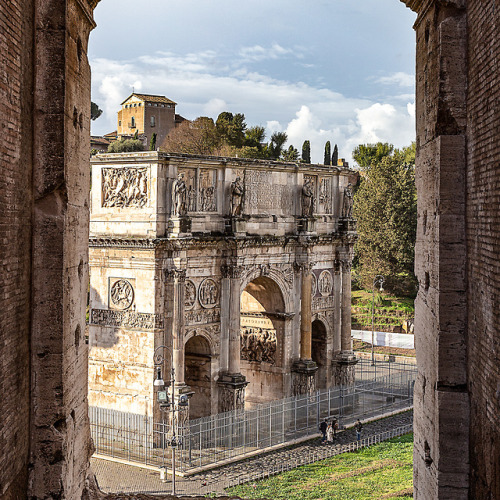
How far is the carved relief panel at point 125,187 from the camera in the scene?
26406 millimetres

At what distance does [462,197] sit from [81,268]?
4.48 metres

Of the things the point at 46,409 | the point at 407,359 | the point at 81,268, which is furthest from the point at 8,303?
the point at 407,359

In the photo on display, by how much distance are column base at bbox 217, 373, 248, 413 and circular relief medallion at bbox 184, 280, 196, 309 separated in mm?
2972

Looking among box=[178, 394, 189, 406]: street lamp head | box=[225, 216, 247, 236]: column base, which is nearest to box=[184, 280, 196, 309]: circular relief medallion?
box=[225, 216, 247, 236]: column base

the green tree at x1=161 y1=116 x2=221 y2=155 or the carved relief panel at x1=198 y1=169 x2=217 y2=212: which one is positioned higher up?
the green tree at x1=161 y1=116 x2=221 y2=155

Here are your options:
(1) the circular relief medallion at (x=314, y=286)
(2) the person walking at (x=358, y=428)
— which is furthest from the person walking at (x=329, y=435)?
(1) the circular relief medallion at (x=314, y=286)

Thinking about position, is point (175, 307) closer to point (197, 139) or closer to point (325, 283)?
point (325, 283)

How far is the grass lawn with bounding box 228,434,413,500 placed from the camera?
21391 mm

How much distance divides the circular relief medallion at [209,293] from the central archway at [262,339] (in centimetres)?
344

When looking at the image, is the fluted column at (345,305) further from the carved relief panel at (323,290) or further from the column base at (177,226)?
the column base at (177,226)

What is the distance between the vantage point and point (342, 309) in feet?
114

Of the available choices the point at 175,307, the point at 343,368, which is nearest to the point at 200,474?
the point at 175,307

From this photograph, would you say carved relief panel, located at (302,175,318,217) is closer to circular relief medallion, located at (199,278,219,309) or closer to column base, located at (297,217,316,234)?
column base, located at (297,217,316,234)

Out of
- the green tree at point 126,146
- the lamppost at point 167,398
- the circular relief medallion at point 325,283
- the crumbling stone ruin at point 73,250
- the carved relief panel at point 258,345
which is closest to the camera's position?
the crumbling stone ruin at point 73,250
